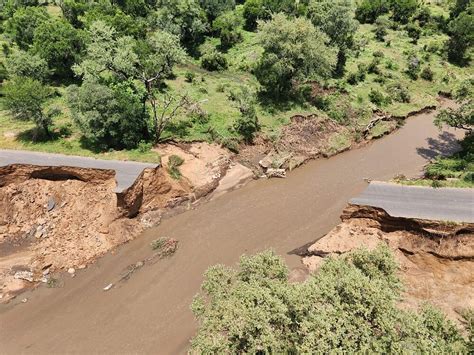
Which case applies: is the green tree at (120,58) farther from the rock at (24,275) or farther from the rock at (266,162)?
the rock at (24,275)

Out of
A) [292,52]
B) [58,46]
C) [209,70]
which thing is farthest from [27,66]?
[292,52]

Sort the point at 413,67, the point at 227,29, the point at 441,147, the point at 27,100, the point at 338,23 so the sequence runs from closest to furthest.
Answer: the point at 27,100 → the point at 441,147 → the point at 338,23 → the point at 413,67 → the point at 227,29

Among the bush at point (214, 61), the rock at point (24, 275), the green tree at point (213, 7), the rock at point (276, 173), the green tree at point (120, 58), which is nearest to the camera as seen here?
the rock at point (24, 275)

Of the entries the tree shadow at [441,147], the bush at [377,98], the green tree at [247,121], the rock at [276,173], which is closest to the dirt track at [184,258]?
the tree shadow at [441,147]

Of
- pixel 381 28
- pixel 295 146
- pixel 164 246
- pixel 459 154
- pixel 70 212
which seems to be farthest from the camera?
pixel 381 28

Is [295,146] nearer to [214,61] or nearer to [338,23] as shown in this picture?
[214,61]

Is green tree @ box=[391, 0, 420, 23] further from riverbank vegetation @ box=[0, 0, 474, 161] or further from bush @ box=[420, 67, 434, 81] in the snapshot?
bush @ box=[420, 67, 434, 81]

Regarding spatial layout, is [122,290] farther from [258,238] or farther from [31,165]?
[31,165]

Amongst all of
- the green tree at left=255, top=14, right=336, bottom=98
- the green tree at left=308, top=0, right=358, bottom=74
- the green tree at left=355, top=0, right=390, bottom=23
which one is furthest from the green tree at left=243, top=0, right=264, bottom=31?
the green tree at left=255, top=14, right=336, bottom=98
